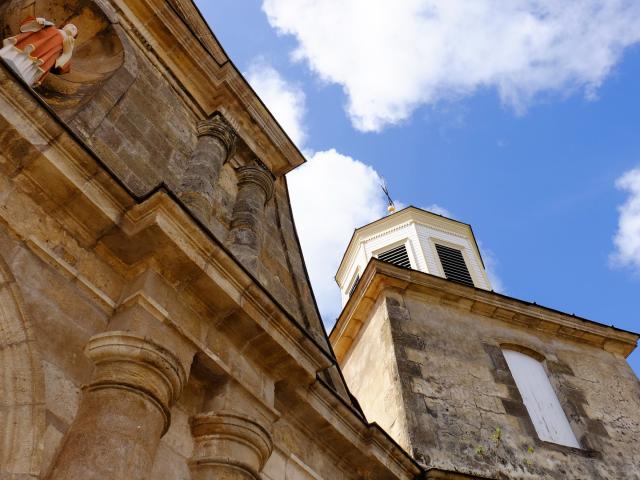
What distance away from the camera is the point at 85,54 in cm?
792

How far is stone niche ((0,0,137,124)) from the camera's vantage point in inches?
272

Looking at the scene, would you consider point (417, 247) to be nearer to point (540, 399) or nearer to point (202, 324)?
point (540, 399)

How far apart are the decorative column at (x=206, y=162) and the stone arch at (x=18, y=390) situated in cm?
266

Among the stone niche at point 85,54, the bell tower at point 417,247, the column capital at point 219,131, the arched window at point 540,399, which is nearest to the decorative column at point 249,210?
the column capital at point 219,131

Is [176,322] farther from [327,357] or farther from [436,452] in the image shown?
[436,452]

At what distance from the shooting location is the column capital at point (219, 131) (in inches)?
327

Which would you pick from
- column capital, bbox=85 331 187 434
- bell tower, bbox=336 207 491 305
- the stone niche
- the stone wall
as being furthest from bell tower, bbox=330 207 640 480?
the stone niche

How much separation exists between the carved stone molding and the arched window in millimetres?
6011

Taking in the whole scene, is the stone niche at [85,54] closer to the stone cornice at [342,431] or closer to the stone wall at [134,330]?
the stone wall at [134,330]

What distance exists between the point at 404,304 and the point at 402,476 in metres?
4.41

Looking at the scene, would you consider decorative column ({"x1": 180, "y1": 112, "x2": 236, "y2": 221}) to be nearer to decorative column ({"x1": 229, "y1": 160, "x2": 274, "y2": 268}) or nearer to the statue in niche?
decorative column ({"x1": 229, "y1": 160, "x2": 274, "y2": 268})

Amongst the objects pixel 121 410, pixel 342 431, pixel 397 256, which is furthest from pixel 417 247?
pixel 121 410

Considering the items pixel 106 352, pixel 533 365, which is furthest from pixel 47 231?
pixel 533 365

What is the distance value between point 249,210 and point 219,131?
4.34 feet
